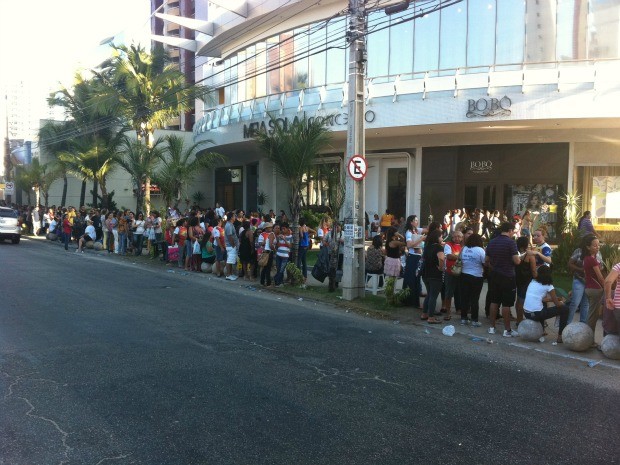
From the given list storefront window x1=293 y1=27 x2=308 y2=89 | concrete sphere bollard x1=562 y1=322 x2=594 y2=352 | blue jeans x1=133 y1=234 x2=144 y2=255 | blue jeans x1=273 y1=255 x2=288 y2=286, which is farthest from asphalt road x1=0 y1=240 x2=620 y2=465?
storefront window x1=293 y1=27 x2=308 y2=89

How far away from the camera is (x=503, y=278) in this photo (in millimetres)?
8508

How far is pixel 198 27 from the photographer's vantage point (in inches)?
1230

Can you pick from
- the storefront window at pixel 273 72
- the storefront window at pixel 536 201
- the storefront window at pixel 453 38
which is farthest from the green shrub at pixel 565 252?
the storefront window at pixel 273 72

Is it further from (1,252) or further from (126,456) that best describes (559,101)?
(1,252)

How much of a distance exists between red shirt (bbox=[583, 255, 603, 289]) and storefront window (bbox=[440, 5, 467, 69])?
16319 millimetres

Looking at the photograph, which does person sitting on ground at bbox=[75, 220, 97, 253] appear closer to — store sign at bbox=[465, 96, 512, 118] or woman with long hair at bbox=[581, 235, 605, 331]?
store sign at bbox=[465, 96, 512, 118]

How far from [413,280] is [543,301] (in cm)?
284

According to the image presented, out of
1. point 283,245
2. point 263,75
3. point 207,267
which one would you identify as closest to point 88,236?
point 207,267

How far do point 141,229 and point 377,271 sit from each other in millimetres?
12302

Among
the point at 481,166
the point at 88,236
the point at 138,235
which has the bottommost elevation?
the point at 88,236

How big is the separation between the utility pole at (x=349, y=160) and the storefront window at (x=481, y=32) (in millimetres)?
12291

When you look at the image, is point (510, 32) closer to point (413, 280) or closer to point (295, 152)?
point (295, 152)

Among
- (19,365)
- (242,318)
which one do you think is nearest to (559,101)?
(242,318)

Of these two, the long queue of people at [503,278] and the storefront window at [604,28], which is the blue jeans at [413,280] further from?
the storefront window at [604,28]
